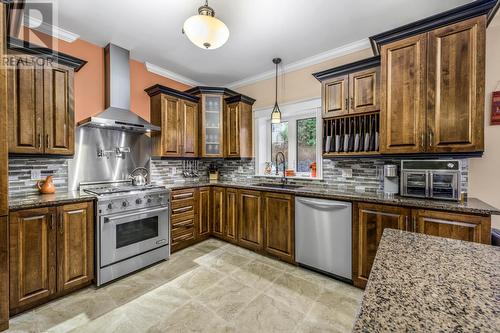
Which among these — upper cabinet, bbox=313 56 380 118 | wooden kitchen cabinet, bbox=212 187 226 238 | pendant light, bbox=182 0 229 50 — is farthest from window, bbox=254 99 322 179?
pendant light, bbox=182 0 229 50

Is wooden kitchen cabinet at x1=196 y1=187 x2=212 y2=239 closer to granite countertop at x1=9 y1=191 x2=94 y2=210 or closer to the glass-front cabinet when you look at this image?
the glass-front cabinet

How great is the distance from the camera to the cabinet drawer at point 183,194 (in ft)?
10.6

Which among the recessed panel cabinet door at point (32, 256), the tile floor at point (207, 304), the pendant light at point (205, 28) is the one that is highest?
the pendant light at point (205, 28)

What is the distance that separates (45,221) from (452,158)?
3.98 metres

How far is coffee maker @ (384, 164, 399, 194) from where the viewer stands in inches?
95.7

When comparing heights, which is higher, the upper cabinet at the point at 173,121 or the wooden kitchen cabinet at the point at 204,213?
the upper cabinet at the point at 173,121

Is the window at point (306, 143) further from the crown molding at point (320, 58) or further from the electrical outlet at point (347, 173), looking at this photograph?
the crown molding at point (320, 58)

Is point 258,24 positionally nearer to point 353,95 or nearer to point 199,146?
point 353,95

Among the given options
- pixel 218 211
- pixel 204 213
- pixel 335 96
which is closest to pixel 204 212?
pixel 204 213

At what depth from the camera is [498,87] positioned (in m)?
2.16

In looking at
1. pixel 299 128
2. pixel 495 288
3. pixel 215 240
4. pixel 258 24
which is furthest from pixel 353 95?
pixel 215 240

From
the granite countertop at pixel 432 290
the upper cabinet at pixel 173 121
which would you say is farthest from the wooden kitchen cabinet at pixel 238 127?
the granite countertop at pixel 432 290

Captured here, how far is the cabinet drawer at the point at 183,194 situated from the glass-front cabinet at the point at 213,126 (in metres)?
0.73

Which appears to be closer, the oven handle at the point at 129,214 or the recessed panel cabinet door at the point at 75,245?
the recessed panel cabinet door at the point at 75,245
